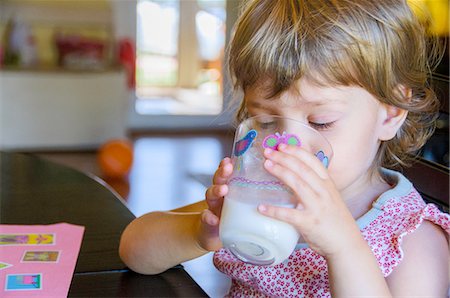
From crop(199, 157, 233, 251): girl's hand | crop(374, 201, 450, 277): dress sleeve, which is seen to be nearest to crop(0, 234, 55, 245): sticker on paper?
crop(199, 157, 233, 251): girl's hand

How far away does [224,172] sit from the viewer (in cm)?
76

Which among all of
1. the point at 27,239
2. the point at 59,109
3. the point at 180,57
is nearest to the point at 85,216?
the point at 27,239

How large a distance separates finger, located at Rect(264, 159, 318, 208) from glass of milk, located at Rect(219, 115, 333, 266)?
13mm

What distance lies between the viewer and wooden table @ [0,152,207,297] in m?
0.87

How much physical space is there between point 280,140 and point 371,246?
0.28 m

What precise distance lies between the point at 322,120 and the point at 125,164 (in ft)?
11.4

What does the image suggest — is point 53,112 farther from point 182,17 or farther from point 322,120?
point 322,120

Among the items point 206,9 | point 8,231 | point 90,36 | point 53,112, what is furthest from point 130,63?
point 8,231

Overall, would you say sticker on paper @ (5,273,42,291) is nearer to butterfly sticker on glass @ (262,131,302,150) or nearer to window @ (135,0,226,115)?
butterfly sticker on glass @ (262,131,302,150)

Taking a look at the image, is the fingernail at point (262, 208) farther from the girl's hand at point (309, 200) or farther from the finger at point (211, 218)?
the finger at point (211, 218)

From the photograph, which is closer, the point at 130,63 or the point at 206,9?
the point at 130,63

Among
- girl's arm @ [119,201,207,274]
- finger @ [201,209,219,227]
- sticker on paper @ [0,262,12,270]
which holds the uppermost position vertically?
finger @ [201,209,219,227]

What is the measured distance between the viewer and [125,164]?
426cm

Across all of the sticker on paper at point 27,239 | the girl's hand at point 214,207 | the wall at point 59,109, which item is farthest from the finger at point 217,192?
the wall at point 59,109
